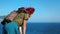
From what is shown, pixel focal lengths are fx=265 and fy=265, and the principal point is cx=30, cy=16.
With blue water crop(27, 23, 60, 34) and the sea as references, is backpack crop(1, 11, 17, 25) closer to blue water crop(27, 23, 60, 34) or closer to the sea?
the sea

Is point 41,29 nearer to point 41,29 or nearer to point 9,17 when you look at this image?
point 41,29

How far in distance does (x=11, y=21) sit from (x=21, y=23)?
145mm

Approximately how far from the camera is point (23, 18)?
3.76m

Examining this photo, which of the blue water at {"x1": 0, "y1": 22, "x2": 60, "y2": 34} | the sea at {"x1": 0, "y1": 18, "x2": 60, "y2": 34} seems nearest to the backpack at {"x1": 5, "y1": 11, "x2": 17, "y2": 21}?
the sea at {"x1": 0, "y1": 18, "x2": 60, "y2": 34}

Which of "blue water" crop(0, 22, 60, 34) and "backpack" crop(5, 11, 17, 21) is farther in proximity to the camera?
"blue water" crop(0, 22, 60, 34)

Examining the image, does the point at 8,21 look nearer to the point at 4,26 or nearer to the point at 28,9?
the point at 4,26

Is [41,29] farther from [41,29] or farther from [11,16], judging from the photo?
[11,16]

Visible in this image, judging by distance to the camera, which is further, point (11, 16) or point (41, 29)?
point (41, 29)

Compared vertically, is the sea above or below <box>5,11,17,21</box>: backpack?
below

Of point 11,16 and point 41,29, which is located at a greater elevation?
point 11,16

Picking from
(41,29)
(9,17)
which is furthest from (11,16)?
(41,29)

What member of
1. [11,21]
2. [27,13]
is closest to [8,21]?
[11,21]

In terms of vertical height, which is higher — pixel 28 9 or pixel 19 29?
pixel 28 9

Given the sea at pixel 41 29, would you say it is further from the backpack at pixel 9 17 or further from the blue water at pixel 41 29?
the backpack at pixel 9 17
